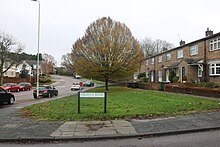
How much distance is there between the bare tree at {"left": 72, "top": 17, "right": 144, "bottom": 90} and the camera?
25500 millimetres

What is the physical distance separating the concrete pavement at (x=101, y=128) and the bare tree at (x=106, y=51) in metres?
17.1

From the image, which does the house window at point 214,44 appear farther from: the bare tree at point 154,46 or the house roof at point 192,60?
the bare tree at point 154,46

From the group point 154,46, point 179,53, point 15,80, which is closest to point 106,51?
point 179,53

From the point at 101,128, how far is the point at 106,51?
60.1 ft

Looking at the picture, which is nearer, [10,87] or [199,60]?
[199,60]

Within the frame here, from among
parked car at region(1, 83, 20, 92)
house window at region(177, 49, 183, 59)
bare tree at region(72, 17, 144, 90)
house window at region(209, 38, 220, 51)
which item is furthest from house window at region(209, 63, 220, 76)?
parked car at region(1, 83, 20, 92)

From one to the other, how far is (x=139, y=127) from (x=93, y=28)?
71.2 feet

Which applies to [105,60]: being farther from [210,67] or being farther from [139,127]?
[139,127]

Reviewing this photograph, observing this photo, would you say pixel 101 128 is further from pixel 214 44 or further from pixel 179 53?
pixel 179 53

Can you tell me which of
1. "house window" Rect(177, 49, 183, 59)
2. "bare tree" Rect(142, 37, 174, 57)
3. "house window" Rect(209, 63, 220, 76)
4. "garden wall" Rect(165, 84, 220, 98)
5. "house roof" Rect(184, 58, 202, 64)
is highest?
"bare tree" Rect(142, 37, 174, 57)

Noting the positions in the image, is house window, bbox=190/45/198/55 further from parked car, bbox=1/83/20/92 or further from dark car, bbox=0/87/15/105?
parked car, bbox=1/83/20/92

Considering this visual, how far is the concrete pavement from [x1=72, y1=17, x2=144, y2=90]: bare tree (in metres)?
17.1

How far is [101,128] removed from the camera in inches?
293

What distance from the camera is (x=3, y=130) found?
7.43 metres
